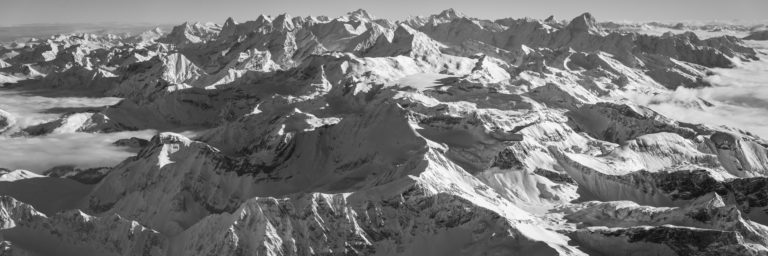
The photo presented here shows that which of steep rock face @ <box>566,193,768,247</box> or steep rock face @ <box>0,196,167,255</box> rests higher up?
steep rock face @ <box>566,193,768,247</box>

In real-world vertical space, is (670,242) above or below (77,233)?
above

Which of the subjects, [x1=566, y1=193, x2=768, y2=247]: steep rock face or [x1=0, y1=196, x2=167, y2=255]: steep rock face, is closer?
[x1=566, y1=193, x2=768, y2=247]: steep rock face

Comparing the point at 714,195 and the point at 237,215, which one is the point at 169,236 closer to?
the point at 237,215

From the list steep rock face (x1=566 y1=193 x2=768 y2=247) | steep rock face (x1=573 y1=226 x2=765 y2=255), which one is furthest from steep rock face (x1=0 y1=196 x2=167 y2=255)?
steep rock face (x1=573 y1=226 x2=765 y2=255)

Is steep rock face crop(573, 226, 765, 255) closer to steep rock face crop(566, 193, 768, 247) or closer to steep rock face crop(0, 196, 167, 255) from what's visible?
steep rock face crop(566, 193, 768, 247)

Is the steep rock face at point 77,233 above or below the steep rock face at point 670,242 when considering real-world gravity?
below

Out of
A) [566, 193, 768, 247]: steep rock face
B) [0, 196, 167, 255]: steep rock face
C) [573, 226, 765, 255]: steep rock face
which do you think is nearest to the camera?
[573, 226, 765, 255]: steep rock face

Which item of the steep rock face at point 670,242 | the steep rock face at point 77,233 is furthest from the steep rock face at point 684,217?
the steep rock face at point 77,233

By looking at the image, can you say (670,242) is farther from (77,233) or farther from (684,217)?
(77,233)

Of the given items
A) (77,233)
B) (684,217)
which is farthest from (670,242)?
(77,233)

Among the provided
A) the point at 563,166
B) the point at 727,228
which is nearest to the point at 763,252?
the point at 727,228

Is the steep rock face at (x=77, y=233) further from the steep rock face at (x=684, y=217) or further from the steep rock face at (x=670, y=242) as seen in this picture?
the steep rock face at (x=670, y=242)
